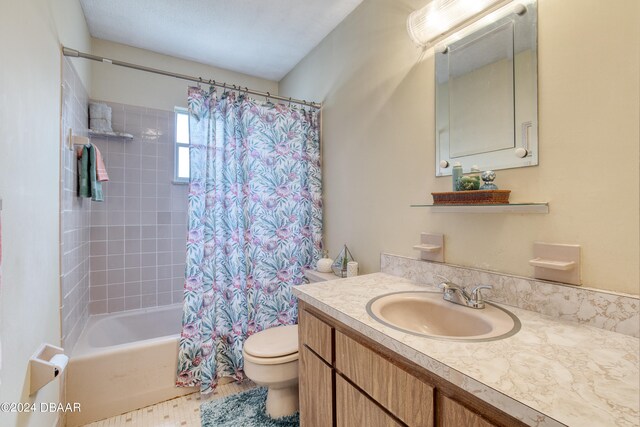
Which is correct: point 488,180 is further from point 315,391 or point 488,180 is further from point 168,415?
point 168,415

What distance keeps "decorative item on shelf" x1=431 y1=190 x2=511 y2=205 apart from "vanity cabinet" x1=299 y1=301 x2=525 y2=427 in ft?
2.24

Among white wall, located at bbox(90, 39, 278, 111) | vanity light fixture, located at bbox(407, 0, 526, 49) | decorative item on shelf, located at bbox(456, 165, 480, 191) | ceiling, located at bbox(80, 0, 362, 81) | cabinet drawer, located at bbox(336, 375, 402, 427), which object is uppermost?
ceiling, located at bbox(80, 0, 362, 81)

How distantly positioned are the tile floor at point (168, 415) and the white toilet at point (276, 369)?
1.46ft

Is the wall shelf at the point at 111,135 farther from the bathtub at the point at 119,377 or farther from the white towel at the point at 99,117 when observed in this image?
the bathtub at the point at 119,377

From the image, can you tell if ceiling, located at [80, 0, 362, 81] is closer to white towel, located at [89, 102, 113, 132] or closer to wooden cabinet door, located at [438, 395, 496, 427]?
white towel, located at [89, 102, 113, 132]

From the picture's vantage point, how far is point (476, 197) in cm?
117

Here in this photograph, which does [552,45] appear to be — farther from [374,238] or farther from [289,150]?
[289,150]

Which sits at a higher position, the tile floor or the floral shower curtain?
the floral shower curtain

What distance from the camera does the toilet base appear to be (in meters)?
1.72

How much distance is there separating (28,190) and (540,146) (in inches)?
77.8

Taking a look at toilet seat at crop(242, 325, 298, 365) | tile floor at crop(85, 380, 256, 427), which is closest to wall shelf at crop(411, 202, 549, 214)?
toilet seat at crop(242, 325, 298, 365)

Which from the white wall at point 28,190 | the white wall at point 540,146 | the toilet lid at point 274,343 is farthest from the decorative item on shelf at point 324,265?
the white wall at point 28,190

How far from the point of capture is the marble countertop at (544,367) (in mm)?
549

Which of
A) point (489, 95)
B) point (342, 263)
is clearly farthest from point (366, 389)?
point (489, 95)
